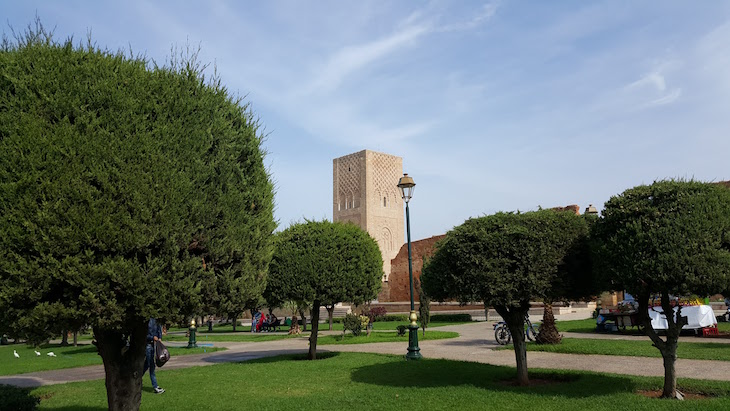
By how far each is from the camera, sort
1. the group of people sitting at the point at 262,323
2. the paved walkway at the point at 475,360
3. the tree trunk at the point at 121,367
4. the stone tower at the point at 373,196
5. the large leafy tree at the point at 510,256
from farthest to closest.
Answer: the stone tower at the point at 373,196
the group of people sitting at the point at 262,323
the paved walkway at the point at 475,360
the large leafy tree at the point at 510,256
the tree trunk at the point at 121,367

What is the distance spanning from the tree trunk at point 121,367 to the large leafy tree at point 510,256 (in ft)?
16.5

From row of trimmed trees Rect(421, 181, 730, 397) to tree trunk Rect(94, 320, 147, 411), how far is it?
16.6 ft

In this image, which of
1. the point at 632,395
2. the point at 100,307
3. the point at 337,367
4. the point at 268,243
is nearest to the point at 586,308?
the point at 337,367

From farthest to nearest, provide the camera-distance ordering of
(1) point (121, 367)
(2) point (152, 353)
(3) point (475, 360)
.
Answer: (3) point (475, 360), (2) point (152, 353), (1) point (121, 367)

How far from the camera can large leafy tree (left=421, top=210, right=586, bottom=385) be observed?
8.30 m

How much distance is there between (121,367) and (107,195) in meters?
2.28

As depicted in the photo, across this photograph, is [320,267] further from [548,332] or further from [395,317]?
[395,317]

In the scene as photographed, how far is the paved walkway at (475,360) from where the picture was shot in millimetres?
10188

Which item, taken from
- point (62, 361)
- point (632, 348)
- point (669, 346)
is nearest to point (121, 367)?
point (669, 346)

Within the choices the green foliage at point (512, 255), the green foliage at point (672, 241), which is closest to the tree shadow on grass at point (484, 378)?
the green foliage at point (512, 255)

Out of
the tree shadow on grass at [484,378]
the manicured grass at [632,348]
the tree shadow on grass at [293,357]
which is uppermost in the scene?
the manicured grass at [632,348]

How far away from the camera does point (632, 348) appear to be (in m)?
13.1

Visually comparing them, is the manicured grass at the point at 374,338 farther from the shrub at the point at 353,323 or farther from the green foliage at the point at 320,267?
the green foliage at the point at 320,267

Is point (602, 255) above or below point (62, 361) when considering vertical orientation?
above
